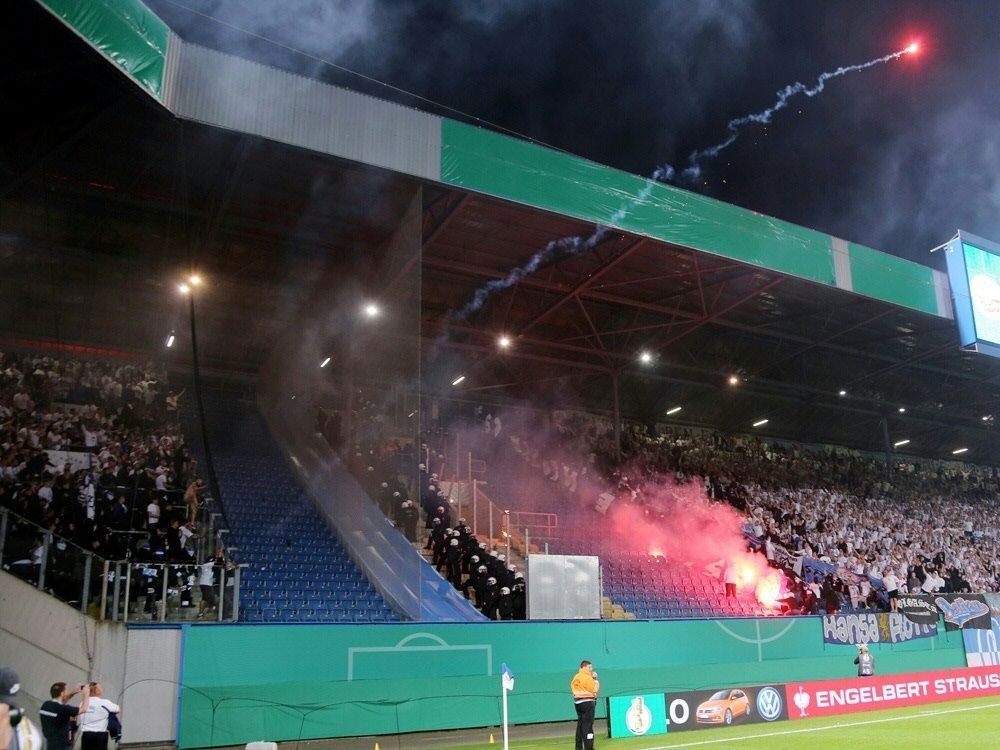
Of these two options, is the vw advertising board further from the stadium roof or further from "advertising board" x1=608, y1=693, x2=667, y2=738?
the stadium roof

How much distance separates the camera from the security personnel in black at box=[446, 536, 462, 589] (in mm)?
20078

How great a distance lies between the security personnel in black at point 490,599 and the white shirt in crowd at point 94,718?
31.1ft

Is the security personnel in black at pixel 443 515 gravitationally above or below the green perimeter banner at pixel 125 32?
below

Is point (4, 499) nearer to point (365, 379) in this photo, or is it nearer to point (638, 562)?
point (365, 379)

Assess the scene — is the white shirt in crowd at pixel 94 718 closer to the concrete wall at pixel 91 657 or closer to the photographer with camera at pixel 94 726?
the photographer with camera at pixel 94 726

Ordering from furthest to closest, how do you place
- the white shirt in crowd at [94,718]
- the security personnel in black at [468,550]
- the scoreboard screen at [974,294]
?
the scoreboard screen at [974,294] → the security personnel in black at [468,550] → the white shirt in crowd at [94,718]

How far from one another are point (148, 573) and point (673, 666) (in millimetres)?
10917

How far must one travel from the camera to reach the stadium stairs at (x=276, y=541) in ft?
57.2

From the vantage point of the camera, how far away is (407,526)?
2067 centimetres

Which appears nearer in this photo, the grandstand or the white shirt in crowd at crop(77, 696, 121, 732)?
the white shirt in crowd at crop(77, 696, 121, 732)

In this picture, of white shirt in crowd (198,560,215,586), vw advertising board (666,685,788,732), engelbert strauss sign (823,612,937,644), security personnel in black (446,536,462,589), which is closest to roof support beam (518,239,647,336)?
security personnel in black (446,536,462,589)

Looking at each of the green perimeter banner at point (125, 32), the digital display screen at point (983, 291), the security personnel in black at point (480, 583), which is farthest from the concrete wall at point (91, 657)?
the digital display screen at point (983, 291)

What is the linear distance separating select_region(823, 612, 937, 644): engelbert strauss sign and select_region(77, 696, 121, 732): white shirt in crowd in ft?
58.3

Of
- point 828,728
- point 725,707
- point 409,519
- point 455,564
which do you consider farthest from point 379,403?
point 828,728
